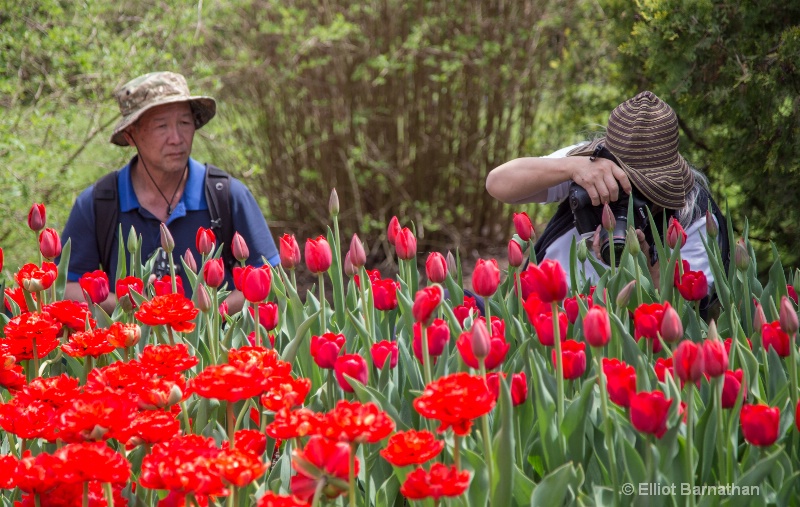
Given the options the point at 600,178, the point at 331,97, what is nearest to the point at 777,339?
A: the point at 600,178

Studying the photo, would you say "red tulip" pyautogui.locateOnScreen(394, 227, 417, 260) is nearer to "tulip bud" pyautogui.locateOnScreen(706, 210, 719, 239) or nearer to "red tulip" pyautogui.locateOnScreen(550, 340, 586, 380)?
"red tulip" pyautogui.locateOnScreen(550, 340, 586, 380)

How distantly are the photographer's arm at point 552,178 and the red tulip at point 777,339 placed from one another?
34.3 inches

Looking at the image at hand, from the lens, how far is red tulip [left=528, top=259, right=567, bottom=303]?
1.41 m

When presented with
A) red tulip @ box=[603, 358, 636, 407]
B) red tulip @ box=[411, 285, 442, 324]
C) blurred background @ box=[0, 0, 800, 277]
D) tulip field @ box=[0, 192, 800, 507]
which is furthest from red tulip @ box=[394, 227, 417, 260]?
blurred background @ box=[0, 0, 800, 277]

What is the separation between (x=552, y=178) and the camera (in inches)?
104

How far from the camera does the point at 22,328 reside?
5.42 ft

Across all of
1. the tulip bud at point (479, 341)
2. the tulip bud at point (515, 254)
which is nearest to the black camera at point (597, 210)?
the tulip bud at point (515, 254)

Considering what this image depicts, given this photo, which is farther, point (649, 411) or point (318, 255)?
point (318, 255)

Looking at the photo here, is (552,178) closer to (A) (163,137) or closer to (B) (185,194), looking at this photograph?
(B) (185,194)

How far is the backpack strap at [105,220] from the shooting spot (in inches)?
135

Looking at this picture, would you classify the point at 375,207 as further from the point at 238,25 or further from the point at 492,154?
the point at 238,25

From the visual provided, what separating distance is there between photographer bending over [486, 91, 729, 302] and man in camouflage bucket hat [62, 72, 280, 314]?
4.17ft

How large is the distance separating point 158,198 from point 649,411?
2.72m

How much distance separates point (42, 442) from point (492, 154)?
549 centimetres
